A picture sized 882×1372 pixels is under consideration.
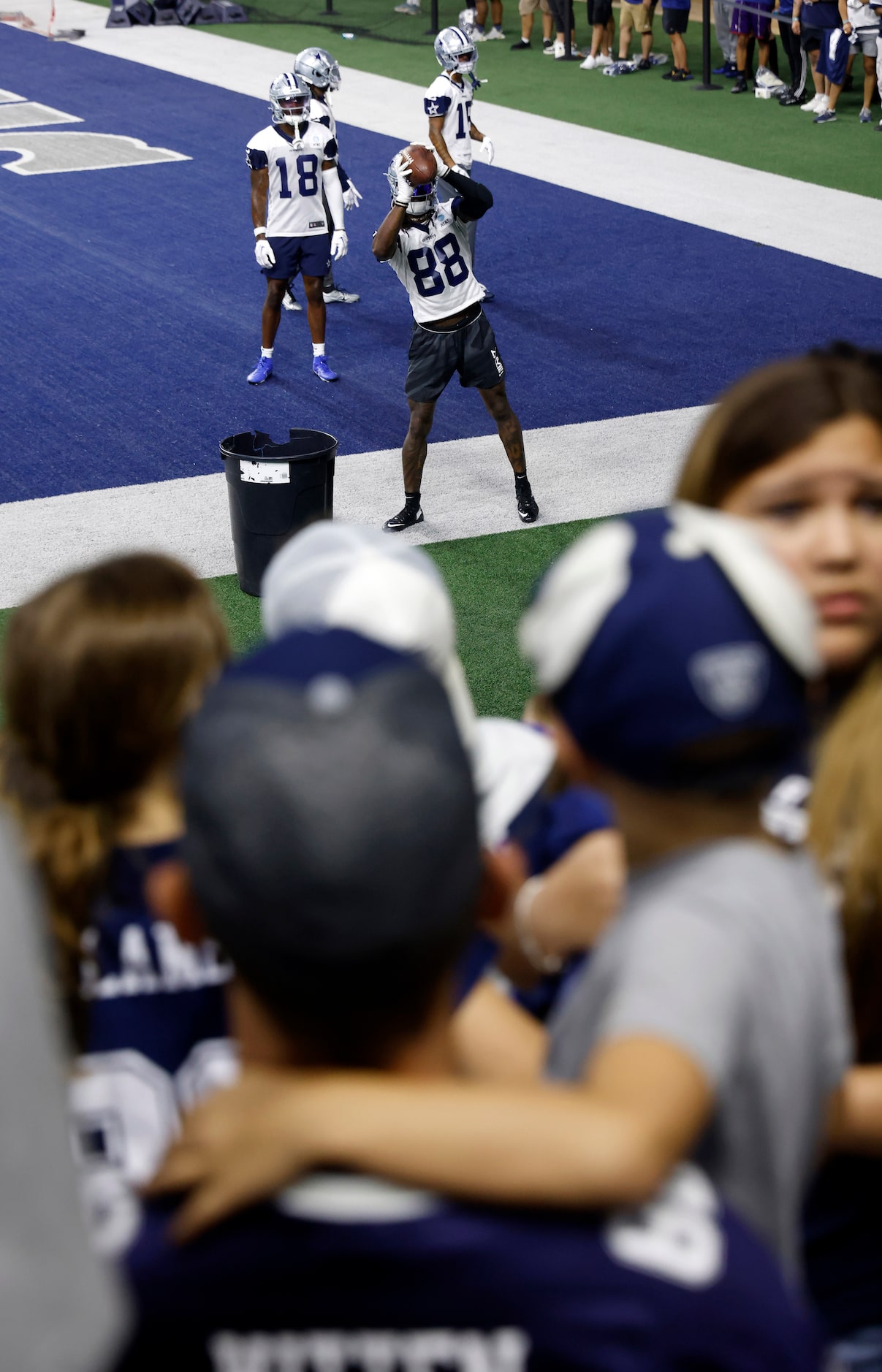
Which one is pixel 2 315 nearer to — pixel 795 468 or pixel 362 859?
pixel 795 468

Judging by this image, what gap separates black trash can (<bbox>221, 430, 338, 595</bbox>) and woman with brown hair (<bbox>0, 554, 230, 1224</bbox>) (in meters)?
5.07

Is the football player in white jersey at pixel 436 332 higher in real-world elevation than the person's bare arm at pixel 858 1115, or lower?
lower

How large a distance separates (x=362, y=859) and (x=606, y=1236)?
35 centimetres

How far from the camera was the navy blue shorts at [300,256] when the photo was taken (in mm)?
10453

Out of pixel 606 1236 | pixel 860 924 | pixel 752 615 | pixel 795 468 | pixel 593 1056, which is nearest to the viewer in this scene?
pixel 606 1236

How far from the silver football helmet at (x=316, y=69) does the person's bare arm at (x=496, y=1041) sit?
10.7m

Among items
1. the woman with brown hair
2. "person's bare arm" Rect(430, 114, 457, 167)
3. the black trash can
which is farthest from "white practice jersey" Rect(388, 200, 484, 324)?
the woman with brown hair

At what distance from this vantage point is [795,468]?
7.25ft

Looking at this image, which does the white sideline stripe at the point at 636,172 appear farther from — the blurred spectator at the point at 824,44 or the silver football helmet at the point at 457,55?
the silver football helmet at the point at 457,55

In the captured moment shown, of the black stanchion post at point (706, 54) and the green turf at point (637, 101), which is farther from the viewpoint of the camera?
the black stanchion post at point (706, 54)

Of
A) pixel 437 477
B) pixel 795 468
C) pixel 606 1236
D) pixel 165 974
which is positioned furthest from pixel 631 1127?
pixel 437 477

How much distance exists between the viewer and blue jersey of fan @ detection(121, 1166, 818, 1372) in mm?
1159

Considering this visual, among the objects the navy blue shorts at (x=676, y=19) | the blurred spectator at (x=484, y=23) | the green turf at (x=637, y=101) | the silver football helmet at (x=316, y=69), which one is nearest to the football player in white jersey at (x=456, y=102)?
the silver football helmet at (x=316, y=69)

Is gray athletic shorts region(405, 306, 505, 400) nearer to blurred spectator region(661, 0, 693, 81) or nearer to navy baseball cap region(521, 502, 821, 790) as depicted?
navy baseball cap region(521, 502, 821, 790)
